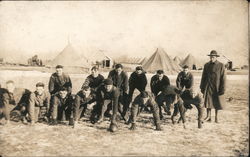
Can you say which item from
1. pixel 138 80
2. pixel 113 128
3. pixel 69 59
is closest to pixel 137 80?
pixel 138 80

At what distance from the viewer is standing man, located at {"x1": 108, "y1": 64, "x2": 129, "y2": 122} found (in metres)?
3.85

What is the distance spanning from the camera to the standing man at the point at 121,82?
Answer: 3.85 meters

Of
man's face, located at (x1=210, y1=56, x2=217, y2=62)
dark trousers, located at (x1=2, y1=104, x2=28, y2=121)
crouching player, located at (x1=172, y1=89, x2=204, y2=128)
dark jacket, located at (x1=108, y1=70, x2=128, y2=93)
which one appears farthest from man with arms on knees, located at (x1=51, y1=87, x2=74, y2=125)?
man's face, located at (x1=210, y1=56, x2=217, y2=62)

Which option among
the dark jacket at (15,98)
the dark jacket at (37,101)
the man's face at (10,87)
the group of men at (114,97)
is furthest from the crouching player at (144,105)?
the man's face at (10,87)

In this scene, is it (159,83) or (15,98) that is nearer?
(159,83)

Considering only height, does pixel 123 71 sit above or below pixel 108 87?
above

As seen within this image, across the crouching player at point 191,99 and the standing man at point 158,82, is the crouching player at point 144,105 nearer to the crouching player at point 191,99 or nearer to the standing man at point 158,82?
the standing man at point 158,82

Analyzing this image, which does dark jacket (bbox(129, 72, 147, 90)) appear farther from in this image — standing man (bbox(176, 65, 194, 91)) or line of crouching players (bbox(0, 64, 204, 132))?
standing man (bbox(176, 65, 194, 91))

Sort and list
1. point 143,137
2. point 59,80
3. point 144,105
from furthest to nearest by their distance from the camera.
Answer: point 59,80
point 144,105
point 143,137

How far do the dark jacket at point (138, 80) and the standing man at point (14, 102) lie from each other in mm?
1394

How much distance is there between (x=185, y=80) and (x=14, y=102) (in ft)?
7.52

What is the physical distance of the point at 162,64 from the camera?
379cm

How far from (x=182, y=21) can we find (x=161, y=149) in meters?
1.68

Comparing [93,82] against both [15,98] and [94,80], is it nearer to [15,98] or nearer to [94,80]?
[94,80]
